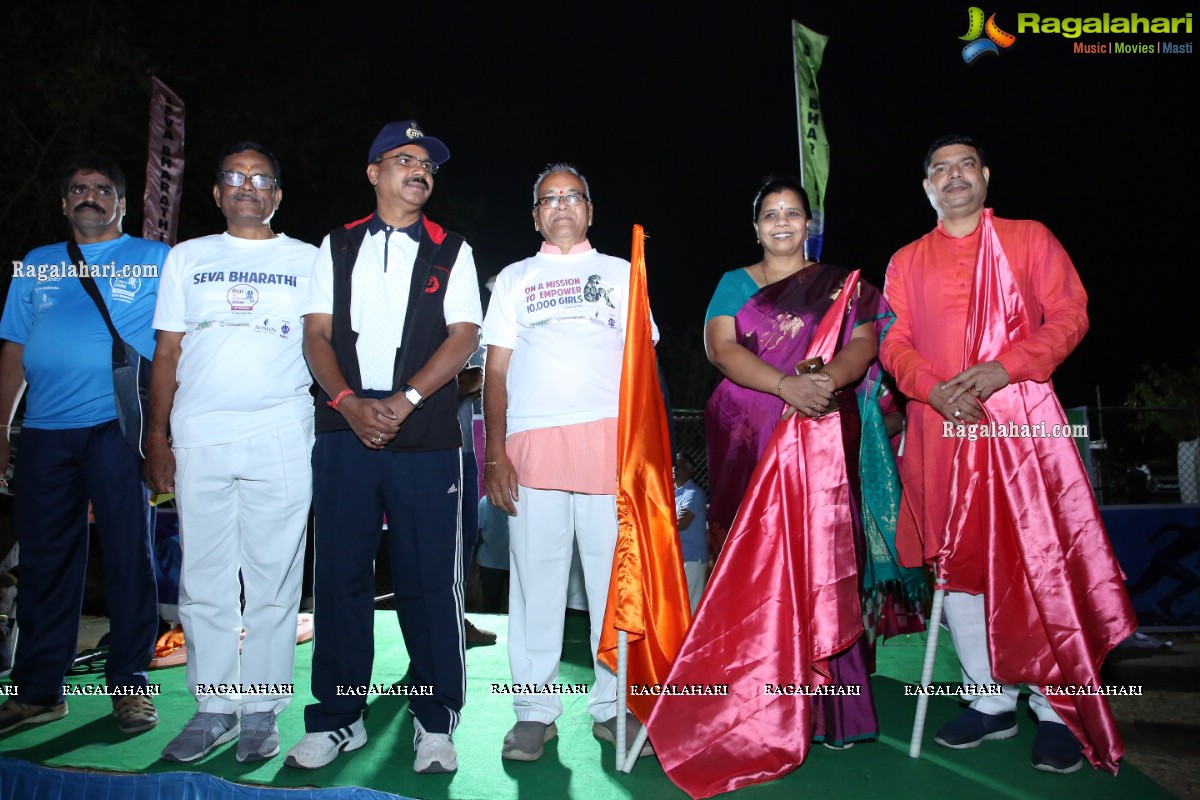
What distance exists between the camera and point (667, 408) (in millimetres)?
3303

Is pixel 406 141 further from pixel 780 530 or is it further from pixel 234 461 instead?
pixel 780 530

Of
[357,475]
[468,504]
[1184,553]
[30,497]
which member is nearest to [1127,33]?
[1184,553]

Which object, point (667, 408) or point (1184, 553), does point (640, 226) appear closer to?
point (667, 408)

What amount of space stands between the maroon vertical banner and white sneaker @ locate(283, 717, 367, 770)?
6.73m

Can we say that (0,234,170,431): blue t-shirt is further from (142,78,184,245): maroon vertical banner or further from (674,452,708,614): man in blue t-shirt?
(142,78,184,245): maroon vertical banner

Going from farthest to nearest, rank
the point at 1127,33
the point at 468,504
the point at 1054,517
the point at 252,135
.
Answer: the point at 252,135 < the point at 1127,33 < the point at 468,504 < the point at 1054,517

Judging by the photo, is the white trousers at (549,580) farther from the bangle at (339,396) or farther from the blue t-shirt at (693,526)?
the blue t-shirt at (693,526)

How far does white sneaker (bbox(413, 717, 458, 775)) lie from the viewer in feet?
9.30

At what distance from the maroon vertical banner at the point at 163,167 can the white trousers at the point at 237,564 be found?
612cm

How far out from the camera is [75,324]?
3531 mm

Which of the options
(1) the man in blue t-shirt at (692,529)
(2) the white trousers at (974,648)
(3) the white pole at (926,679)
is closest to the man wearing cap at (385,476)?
(3) the white pole at (926,679)

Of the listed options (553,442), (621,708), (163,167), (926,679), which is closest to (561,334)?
(553,442)

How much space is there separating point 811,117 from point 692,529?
459 centimetres

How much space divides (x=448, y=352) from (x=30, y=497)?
1875 mm
